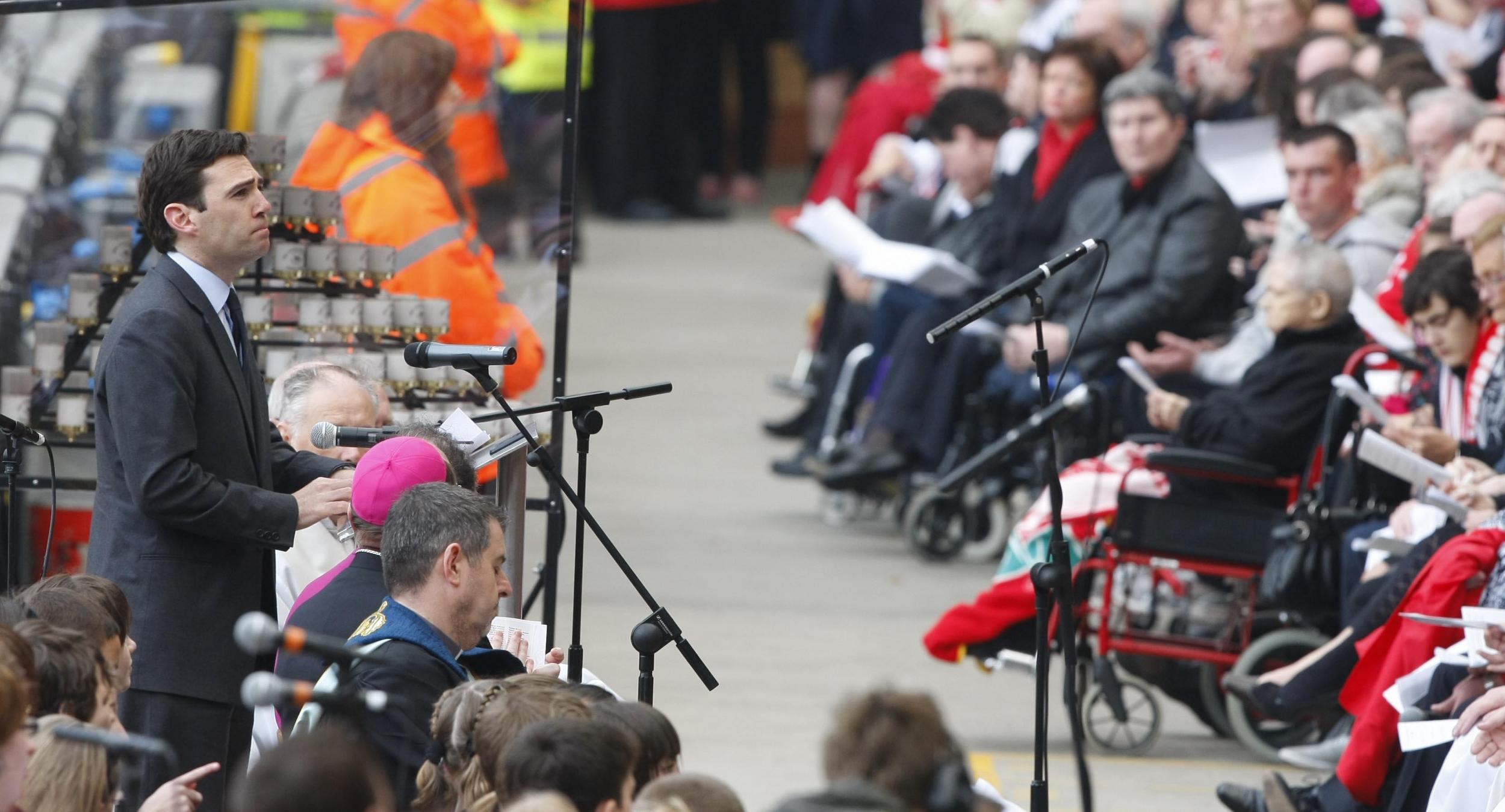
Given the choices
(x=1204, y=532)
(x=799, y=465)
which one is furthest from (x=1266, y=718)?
(x=799, y=465)

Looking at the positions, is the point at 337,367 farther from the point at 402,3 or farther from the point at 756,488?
the point at 756,488

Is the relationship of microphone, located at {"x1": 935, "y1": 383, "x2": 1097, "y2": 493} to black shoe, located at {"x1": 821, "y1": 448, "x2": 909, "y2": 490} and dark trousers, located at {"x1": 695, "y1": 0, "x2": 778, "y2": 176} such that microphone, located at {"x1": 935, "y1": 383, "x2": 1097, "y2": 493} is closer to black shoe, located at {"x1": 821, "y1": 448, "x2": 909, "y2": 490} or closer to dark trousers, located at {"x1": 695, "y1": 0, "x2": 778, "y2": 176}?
black shoe, located at {"x1": 821, "y1": 448, "x2": 909, "y2": 490}

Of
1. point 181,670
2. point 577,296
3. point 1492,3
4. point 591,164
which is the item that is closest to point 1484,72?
point 1492,3

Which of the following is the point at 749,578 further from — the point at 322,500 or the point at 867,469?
the point at 322,500

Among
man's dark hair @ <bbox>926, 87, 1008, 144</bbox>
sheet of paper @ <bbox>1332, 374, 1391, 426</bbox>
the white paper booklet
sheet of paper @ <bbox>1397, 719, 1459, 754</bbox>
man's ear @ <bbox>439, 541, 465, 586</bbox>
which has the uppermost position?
man's dark hair @ <bbox>926, 87, 1008, 144</bbox>

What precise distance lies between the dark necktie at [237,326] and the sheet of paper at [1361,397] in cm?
289

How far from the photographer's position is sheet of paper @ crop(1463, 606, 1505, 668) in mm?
4363

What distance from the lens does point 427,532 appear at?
135 inches

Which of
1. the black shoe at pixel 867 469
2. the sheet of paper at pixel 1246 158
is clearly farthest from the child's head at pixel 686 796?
the sheet of paper at pixel 1246 158

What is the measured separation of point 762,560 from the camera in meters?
8.20

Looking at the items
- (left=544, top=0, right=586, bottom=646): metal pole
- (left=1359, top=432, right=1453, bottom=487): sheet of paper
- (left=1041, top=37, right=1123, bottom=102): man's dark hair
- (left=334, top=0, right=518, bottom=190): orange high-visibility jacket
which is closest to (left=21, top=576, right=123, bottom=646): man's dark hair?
(left=544, top=0, right=586, bottom=646): metal pole

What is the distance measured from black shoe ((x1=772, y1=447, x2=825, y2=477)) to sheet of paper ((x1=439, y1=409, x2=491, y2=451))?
4900mm

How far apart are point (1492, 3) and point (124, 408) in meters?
7.15

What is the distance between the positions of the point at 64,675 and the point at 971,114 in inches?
231
